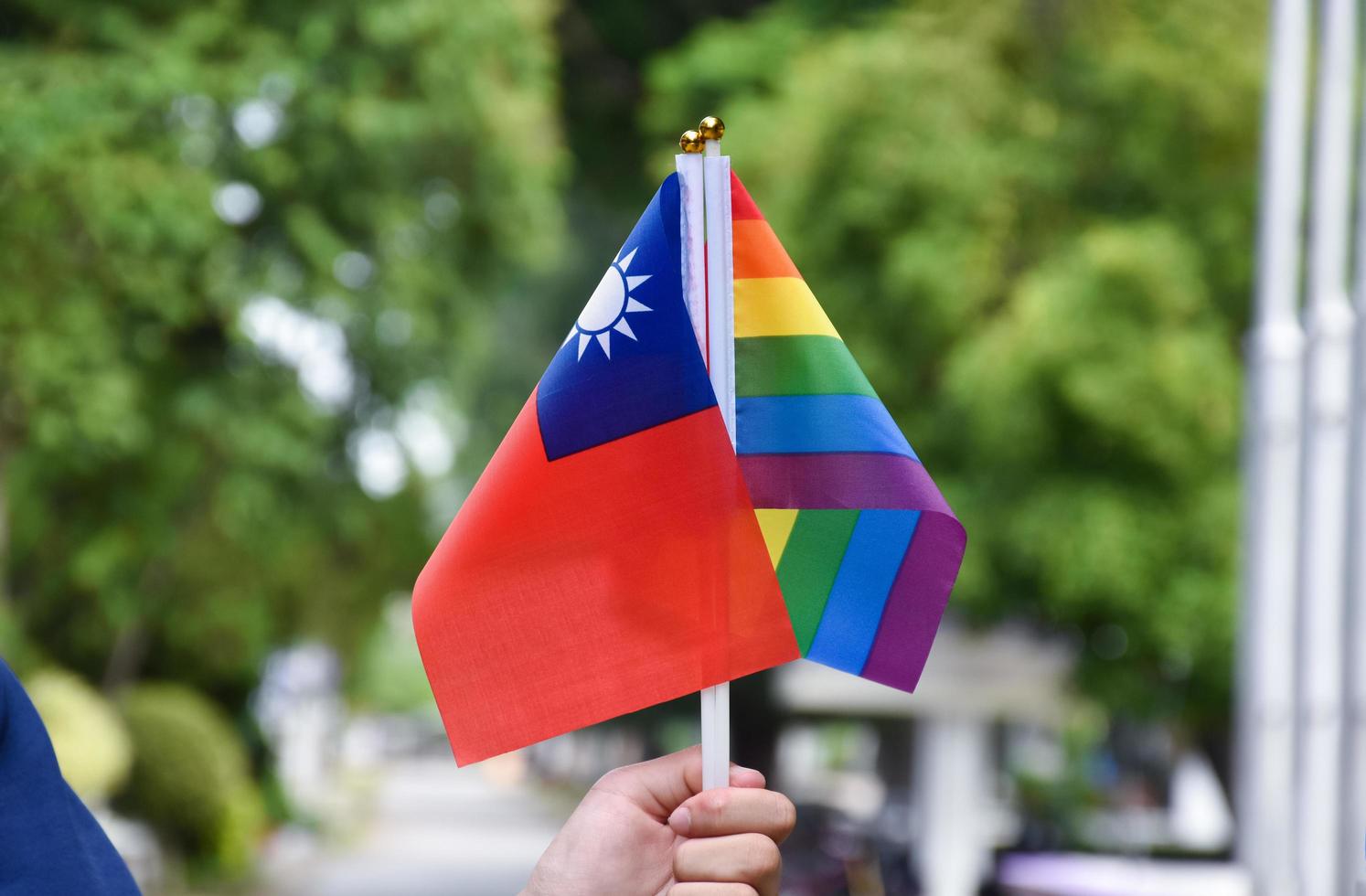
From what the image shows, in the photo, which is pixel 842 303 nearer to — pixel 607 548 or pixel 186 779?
pixel 186 779

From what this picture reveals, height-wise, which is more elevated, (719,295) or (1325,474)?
(1325,474)

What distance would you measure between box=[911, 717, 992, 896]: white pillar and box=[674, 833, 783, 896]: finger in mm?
14637

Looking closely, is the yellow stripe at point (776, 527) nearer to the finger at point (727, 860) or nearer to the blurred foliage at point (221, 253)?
the finger at point (727, 860)

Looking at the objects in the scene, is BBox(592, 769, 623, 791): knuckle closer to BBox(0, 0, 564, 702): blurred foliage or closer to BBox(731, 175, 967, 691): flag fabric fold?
BBox(731, 175, 967, 691): flag fabric fold

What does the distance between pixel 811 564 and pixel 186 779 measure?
1783cm

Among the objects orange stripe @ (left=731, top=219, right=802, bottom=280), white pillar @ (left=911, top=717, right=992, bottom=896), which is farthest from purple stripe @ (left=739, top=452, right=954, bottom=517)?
white pillar @ (left=911, top=717, right=992, bottom=896)

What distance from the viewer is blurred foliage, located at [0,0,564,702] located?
1042 cm

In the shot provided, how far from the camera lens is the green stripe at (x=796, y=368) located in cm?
275

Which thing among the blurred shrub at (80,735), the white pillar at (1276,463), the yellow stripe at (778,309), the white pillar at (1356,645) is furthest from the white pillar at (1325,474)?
the blurred shrub at (80,735)

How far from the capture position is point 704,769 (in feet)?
7.88

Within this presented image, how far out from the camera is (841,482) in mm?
2791

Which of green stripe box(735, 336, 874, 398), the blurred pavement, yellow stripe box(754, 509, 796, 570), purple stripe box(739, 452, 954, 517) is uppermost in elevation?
green stripe box(735, 336, 874, 398)

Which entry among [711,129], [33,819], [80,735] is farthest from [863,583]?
[80,735]

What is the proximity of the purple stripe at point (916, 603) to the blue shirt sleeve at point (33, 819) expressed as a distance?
4.07 ft
